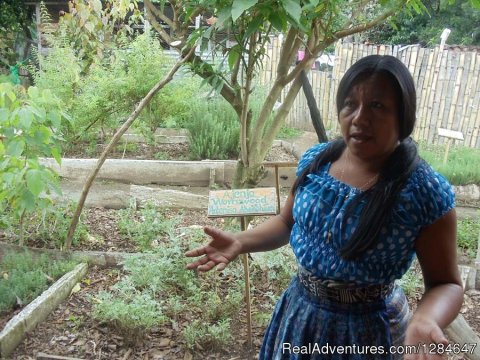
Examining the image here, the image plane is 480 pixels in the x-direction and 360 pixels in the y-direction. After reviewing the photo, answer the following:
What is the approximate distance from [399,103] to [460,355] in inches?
83.3

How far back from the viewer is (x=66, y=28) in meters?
6.83

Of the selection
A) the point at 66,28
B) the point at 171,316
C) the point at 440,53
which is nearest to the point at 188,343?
the point at 171,316

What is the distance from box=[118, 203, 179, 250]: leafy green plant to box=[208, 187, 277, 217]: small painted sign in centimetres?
128

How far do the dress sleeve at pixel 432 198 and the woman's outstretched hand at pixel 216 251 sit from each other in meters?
0.67

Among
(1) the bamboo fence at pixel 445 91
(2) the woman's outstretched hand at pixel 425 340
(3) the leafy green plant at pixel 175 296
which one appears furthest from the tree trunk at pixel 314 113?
(1) the bamboo fence at pixel 445 91

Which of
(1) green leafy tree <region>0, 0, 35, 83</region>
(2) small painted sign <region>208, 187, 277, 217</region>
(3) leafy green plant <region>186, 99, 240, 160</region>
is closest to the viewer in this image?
(2) small painted sign <region>208, 187, 277, 217</region>

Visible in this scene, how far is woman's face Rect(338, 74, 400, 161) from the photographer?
1.32m

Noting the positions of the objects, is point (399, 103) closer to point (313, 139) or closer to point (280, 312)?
point (280, 312)

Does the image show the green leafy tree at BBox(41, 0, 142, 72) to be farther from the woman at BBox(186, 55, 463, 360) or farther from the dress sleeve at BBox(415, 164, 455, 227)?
the dress sleeve at BBox(415, 164, 455, 227)

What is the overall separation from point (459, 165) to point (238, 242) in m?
5.37

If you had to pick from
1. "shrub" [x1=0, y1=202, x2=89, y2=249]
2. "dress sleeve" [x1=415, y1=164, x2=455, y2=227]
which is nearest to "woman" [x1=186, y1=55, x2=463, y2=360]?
"dress sleeve" [x1=415, y1=164, x2=455, y2=227]

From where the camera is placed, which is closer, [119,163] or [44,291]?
[44,291]

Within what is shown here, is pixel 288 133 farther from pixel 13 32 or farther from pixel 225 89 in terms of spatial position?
pixel 13 32

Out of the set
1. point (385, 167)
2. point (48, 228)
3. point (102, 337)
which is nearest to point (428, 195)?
point (385, 167)
